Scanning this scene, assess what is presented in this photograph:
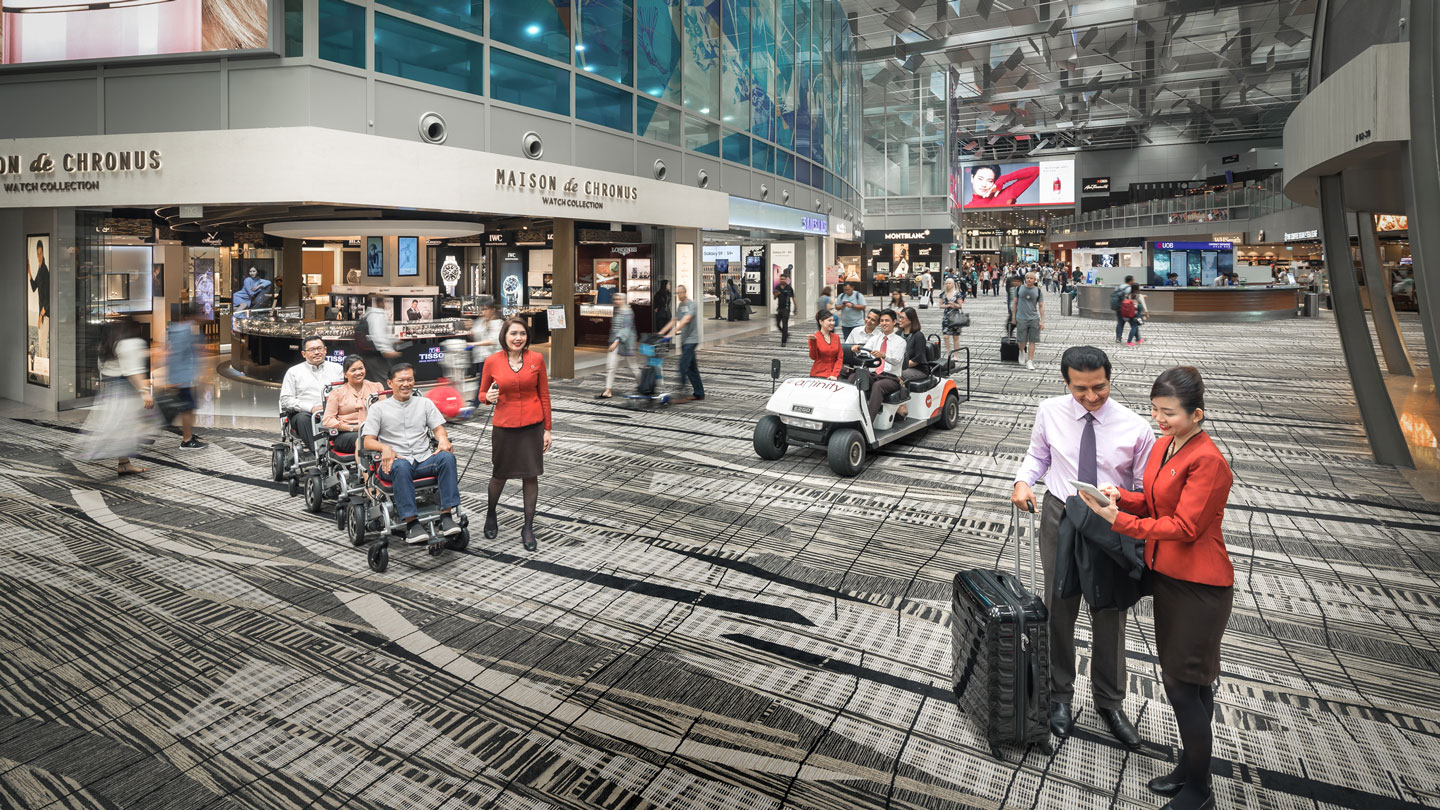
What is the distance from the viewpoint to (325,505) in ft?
23.4

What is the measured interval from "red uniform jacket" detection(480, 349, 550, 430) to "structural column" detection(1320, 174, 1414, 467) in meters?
7.84

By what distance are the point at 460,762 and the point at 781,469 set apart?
17.8 feet

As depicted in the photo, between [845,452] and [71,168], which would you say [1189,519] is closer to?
[845,452]

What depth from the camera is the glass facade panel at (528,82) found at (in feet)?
43.2

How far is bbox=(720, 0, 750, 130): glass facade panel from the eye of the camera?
20281mm

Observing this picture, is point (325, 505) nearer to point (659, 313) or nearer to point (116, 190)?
point (116, 190)

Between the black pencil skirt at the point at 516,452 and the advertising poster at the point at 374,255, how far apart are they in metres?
14.0

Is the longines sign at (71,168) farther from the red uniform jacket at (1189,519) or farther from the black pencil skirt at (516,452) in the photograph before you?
the red uniform jacket at (1189,519)

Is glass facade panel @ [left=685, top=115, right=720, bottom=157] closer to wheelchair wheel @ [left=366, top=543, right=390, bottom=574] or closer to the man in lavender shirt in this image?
wheelchair wheel @ [left=366, top=543, right=390, bottom=574]

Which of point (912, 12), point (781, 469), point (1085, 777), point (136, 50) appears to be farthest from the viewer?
point (912, 12)

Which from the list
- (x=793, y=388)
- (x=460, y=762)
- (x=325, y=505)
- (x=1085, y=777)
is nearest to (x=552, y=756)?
(x=460, y=762)

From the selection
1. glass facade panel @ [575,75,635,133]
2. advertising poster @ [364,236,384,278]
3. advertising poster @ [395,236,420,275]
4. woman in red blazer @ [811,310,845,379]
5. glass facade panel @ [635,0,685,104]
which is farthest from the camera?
advertising poster @ [364,236,384,278]

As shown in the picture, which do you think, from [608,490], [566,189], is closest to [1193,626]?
[608,490]

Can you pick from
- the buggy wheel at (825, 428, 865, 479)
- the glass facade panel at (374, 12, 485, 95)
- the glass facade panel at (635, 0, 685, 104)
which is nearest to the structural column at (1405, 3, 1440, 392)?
the buggy wheel at (825, 428, 865, 479)
